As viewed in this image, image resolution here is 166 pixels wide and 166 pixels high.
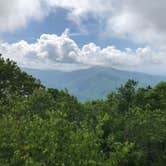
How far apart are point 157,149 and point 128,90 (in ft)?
129

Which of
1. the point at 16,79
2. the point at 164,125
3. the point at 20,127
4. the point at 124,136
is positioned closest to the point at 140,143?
the point at 124,136

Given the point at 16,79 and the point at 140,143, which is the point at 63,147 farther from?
the point at 16,79

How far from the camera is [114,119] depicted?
5356cm

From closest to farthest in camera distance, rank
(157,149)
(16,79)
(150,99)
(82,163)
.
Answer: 1. (82,163)
2. (157,149)
3. (16,79)
4. (150,99)

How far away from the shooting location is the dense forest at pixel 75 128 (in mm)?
27328

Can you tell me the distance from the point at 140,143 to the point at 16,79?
127ft

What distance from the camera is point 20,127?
31406 millimetres

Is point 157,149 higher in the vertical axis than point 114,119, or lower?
lower

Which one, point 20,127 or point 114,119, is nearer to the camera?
point 20,127

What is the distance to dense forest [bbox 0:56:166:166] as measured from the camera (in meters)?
27.3

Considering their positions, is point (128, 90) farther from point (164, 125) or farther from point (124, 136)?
point (124, 136)

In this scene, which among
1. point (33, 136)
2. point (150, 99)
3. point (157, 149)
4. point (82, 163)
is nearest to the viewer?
point (82, 163)

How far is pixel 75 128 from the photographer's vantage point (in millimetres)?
37906

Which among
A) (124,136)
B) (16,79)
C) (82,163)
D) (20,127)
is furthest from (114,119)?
(16,79)
